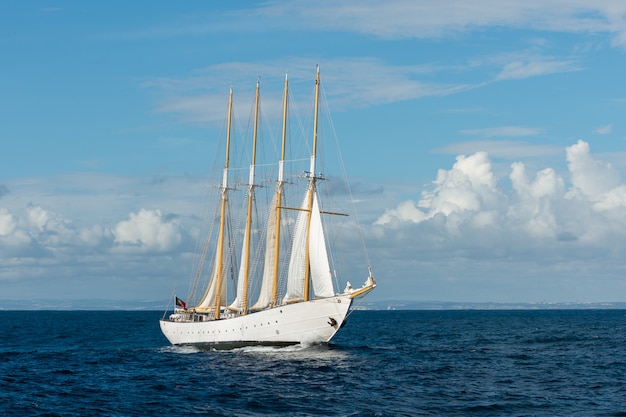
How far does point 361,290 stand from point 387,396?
80.1 feet

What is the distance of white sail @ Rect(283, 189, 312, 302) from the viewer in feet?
257

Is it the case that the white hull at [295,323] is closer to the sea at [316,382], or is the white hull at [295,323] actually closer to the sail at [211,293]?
the sea at [316,382]

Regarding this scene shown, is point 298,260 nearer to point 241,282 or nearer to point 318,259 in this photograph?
point 318,259

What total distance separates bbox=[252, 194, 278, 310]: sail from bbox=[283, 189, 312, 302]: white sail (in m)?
3.48

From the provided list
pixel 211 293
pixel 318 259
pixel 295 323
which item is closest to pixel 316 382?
pixel 295 323

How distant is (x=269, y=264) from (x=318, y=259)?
7290mm

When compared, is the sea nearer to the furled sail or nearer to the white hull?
the white hull

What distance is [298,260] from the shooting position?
261ft

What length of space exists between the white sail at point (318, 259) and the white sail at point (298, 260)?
1503 mm

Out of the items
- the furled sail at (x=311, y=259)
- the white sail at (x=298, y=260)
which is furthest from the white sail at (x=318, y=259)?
the white sail at (x=298, y=260)

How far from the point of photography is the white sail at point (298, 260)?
78438mm

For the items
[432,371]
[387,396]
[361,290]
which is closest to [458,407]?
[387,396]

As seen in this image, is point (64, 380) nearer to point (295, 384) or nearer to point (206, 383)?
point (206, 383)

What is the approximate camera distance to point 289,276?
79.2m
